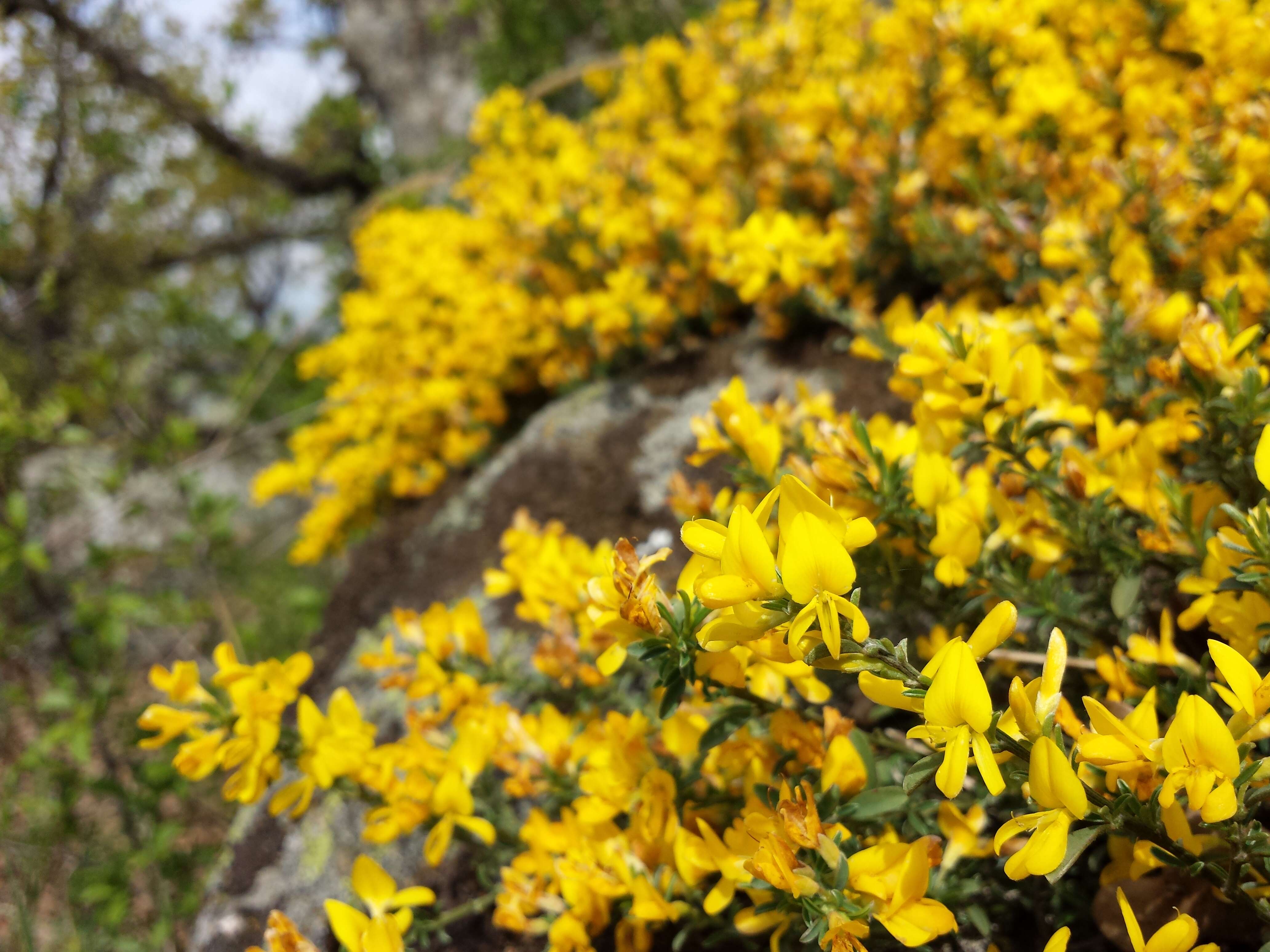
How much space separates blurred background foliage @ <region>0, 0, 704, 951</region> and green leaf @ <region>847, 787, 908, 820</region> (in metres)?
1.75

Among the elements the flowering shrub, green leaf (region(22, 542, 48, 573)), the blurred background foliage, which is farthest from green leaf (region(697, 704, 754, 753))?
green leaf (region(22, 542, 48, 573))

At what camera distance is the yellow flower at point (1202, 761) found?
0.68 metres

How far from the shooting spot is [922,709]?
73cm

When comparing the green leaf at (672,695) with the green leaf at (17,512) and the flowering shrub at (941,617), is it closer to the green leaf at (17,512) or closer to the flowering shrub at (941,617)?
the flowering shrub at (941,617)

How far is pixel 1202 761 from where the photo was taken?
71cm

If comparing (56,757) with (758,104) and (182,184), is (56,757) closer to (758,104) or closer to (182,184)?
(758,104)

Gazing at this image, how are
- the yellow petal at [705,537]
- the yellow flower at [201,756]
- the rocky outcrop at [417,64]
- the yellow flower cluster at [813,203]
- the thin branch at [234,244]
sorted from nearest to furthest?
the yellow petal at [705,537], the yellow flower at [201,756], the yellow flower cluster at [813,203], the rocky outcrop at [417,64], the thin branch at [234,244]

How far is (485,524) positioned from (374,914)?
1652mm

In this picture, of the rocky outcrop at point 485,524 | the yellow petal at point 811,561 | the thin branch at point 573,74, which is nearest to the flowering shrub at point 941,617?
the yellow petal at point 811,561

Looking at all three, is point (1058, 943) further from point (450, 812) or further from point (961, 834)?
point (450, 812)

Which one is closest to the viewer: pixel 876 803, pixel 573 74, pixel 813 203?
pixel 876 803

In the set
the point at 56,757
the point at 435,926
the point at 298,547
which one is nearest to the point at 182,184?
the point at 298,547

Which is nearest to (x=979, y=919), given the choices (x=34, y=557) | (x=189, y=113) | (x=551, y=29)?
(x=34, y=557)

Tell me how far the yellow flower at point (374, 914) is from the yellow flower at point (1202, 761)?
0.96m
